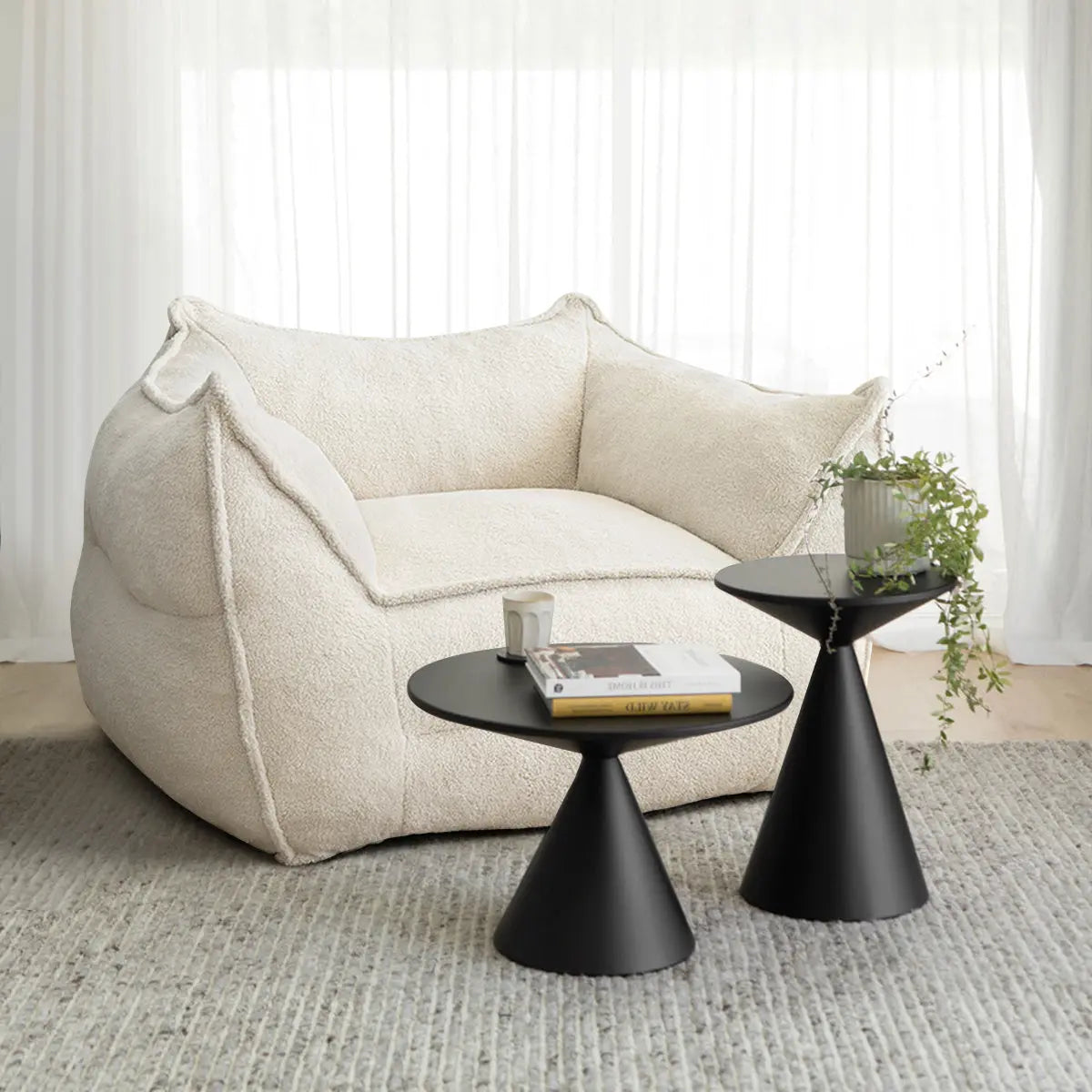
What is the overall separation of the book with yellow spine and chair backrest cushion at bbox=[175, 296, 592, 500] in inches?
47.3

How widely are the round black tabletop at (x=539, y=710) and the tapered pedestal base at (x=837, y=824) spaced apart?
4.5 inches

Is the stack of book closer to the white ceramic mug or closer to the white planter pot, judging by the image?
the white ceramic mug

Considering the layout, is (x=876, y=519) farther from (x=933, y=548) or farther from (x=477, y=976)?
(x=477, y=976)

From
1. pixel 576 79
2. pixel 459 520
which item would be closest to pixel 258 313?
pixel 576 79

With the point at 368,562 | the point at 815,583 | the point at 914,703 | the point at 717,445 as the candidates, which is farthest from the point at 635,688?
the point at 914,703

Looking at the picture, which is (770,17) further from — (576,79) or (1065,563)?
(1065,563)

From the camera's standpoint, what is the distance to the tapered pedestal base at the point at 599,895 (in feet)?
5.42

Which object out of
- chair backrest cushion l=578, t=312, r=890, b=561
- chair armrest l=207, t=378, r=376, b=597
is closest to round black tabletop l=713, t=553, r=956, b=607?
chair backrest cushion l=578, t=312, r=890, b=561

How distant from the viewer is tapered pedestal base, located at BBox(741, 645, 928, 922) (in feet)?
5.93

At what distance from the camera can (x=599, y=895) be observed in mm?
1651

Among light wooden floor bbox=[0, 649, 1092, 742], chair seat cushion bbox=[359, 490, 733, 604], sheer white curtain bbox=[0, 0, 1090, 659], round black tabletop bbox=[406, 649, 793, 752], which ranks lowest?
light wooden floor bbox=[0, 649, 1092, 742]

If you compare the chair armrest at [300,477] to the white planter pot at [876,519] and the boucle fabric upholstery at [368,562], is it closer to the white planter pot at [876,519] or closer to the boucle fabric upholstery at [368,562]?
the boucle fabric upholstery at [368,562]

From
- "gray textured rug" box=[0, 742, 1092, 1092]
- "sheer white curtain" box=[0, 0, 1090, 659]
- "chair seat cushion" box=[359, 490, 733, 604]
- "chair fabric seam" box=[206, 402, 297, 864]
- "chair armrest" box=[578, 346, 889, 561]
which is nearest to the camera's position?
"gray textured rug" box=[0, 742, 1092, 1092]

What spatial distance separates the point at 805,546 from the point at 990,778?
51 cm
